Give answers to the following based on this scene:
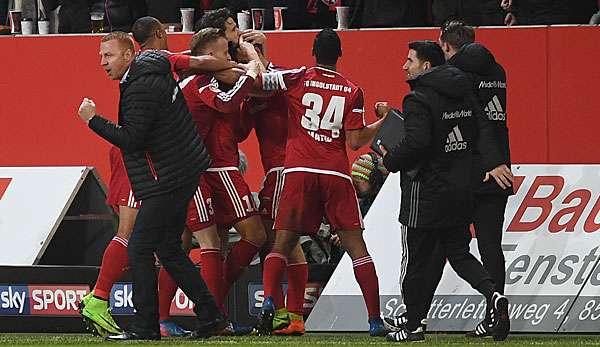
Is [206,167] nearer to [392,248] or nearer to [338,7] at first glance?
[392,248]

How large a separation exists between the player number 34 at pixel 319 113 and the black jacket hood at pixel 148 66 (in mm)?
1348

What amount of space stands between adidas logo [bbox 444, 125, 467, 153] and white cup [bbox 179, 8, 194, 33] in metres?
5.70

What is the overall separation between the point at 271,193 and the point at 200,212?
2.26 ft

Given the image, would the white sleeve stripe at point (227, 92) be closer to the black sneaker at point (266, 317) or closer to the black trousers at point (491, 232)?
the black sneaker at point (266, 317)

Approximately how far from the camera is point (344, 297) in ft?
39.8

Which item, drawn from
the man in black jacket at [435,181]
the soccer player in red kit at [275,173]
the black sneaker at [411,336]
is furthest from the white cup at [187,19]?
the black sneaker at [411,336]

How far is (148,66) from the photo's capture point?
1070 cm

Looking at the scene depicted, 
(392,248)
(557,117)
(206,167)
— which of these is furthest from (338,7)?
(206,167)

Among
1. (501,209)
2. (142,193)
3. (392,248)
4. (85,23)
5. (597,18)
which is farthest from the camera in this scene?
(85,23)

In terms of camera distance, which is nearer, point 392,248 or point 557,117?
point 392,248

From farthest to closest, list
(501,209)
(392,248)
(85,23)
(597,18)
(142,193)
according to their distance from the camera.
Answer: (85,23), (597,18), (392,248), (501,209), (142,193)

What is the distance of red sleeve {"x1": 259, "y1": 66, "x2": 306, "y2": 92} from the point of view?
456 inches

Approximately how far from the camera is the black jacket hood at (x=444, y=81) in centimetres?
1091

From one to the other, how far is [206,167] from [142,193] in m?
0.50
